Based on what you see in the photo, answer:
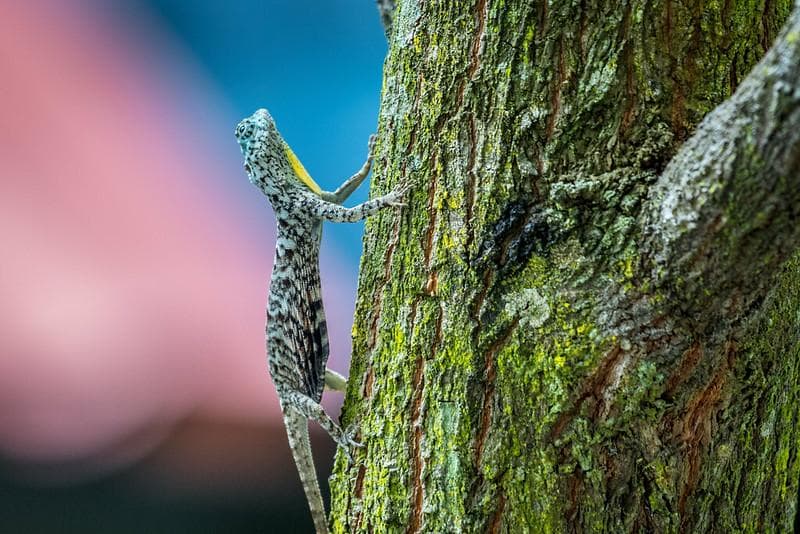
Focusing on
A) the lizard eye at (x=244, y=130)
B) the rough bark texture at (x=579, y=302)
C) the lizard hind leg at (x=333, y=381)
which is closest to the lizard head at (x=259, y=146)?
the lizard eye at (x=244, y=130)

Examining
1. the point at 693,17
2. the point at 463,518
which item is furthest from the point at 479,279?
the point at 693,17

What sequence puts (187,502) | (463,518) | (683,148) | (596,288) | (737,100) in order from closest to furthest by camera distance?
(737,100) < (683,148) < (596,288) < (463,518) < (187,502)

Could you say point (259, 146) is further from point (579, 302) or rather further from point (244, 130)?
point (579, 302)

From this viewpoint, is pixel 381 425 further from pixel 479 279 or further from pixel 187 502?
pixel 187 502

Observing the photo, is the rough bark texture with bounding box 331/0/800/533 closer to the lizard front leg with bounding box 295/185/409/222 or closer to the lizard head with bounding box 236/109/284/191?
the lizard front leg with bounding box 295/185/409/222

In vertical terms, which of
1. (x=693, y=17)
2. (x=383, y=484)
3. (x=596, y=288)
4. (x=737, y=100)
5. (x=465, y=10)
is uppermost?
(x=465, y=10)

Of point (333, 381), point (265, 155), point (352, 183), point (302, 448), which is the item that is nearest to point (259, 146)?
point (265, 155)

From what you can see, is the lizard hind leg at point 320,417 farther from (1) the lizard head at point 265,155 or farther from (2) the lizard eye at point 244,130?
(2) the lizard eye at point 244,130
